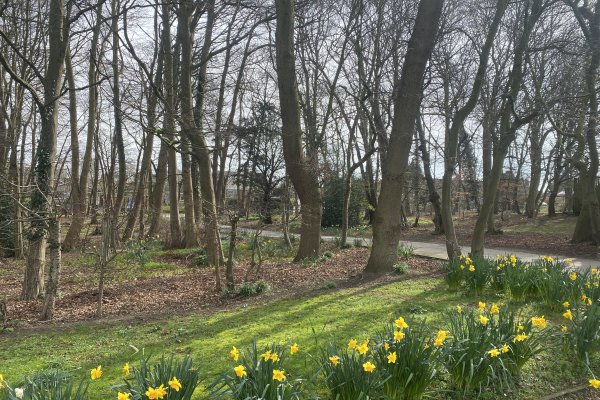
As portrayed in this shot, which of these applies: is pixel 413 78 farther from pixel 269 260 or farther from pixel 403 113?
pixel 269 260

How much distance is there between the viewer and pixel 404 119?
8484 millimetres

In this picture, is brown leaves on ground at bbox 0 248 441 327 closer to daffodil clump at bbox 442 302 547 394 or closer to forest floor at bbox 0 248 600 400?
forest floor at bbox 0 248 600 400

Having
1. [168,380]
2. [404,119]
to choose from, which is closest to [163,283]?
[404,119]

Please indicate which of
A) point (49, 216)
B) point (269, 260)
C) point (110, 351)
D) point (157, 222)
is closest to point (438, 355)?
point (110, 351)

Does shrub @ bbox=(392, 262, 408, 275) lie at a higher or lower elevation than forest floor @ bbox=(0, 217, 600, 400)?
higher

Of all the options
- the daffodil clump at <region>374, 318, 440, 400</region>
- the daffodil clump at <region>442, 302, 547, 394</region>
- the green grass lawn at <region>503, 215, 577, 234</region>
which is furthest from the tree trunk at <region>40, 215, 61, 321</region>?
the green grass lawn at <region>503, 215, 577, 234</region>

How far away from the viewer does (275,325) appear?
5.24m

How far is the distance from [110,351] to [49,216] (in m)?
2.46

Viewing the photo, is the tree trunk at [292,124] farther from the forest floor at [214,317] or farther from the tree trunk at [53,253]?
the tree trunk at [53,253]

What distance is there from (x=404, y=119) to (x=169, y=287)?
584 cm

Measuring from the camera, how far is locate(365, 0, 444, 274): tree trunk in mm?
8336

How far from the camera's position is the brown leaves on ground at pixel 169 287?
23.0 ft

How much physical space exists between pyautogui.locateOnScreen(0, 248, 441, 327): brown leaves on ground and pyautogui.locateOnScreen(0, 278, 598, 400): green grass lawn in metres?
0.83

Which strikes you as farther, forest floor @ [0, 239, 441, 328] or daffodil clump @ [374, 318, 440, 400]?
forest floor @ [0, 239, 441, 328]
